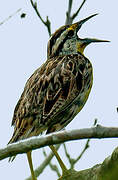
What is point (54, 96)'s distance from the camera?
18.4 feet

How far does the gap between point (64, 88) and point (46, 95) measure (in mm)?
283

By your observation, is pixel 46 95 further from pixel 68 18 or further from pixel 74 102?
pixel 68 18

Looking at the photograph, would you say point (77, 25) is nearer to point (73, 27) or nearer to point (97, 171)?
point (73, 27)

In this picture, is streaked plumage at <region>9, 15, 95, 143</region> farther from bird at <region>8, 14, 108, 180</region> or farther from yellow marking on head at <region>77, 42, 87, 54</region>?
yellow marking on head at <region>77, 42, 87, 54</region>

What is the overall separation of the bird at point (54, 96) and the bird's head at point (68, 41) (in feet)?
0.09

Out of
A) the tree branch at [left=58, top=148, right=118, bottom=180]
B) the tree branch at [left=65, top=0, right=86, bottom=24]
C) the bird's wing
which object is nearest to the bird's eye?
the tree branch at [left=65, top=0, right=86, bottom=24]

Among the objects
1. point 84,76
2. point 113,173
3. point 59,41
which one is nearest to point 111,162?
point 113,173

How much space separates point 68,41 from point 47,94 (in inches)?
66.1

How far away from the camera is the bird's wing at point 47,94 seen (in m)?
5.35

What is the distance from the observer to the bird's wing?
17.5 feet

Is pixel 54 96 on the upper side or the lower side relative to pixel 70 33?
lower

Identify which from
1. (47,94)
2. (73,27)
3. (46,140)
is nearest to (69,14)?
(73,27)

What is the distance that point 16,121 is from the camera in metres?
5.64

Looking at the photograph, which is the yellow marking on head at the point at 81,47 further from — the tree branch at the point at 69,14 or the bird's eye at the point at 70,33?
the tree branch at the point at 69,14
